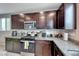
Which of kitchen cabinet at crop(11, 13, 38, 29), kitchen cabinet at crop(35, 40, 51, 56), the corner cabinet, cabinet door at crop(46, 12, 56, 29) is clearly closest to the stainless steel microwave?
kitchen cabinet at crop(11, 13, 38, 29)

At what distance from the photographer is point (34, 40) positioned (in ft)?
8.24

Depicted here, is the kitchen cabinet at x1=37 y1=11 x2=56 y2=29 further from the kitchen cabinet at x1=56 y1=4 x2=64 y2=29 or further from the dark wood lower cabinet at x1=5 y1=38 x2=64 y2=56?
the dark wood lower cabinet at x1=5 y1=38 x2=64 y2=56

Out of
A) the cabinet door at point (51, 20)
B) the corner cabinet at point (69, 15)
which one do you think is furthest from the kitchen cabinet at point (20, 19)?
the corner cabinet at point (69, 15)

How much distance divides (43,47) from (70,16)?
93cm

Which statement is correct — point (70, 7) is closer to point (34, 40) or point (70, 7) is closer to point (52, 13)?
point (52, 13)

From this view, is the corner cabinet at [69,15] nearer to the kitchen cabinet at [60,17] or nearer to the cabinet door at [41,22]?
the kitchen cabinet at [60,17]

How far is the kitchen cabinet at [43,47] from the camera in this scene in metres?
2.50

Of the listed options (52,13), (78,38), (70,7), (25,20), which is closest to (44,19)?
(52,13)

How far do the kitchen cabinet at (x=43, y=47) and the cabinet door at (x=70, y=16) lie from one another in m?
0.60

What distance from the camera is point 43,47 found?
2.64 meters

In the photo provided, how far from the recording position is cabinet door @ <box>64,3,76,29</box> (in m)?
2.08

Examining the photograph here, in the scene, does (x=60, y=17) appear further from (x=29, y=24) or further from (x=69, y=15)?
(x=29, y=24)

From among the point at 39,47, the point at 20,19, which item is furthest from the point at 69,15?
the point at 39,47

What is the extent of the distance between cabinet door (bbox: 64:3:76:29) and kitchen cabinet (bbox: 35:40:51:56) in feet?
1.98
